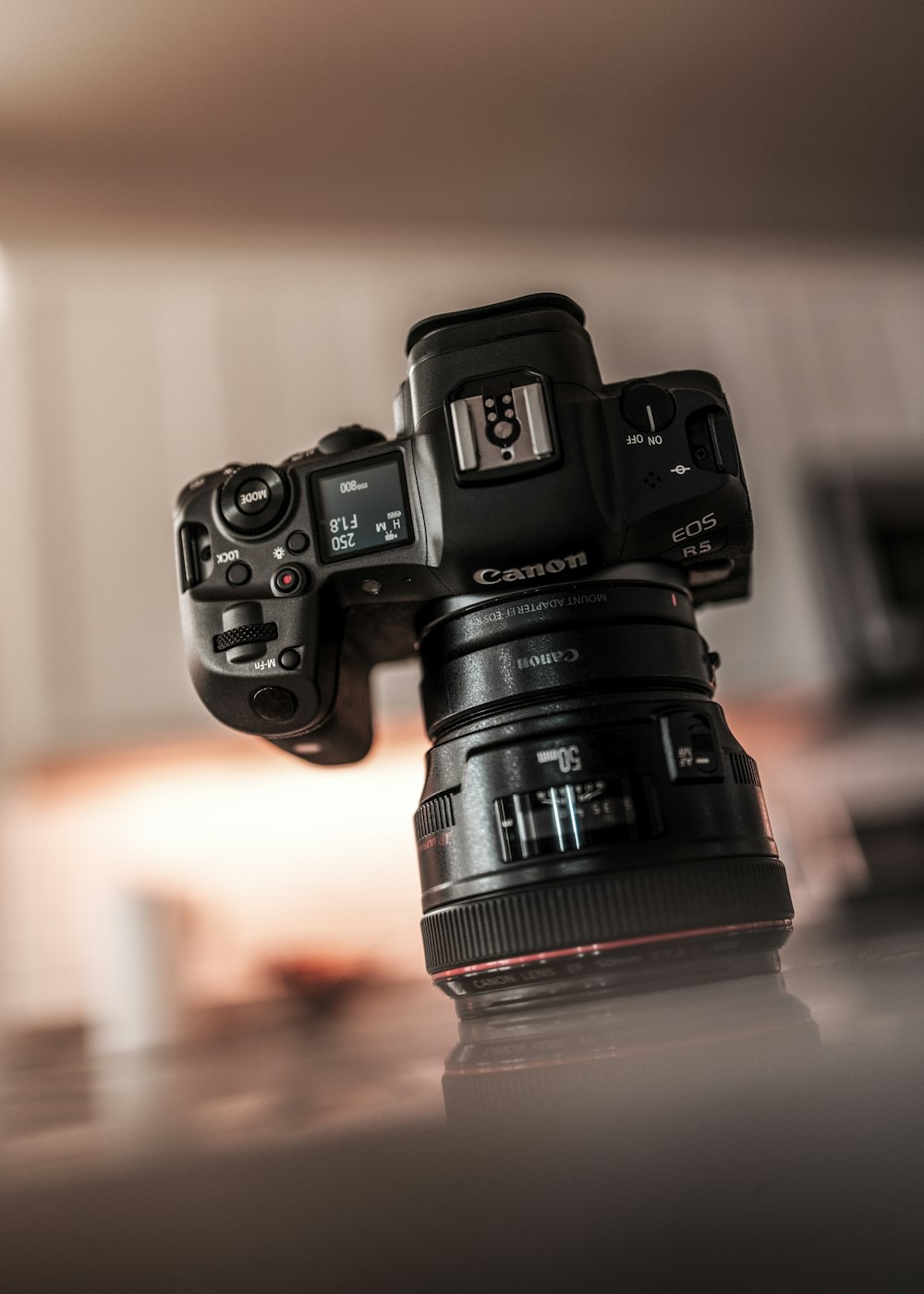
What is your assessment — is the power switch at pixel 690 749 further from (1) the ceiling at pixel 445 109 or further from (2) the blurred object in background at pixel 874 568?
(2) the blurred object in background at pixel 874 568

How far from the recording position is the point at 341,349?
73.2 inches

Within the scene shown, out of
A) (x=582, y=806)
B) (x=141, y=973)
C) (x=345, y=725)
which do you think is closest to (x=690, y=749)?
(x=582, y=806)

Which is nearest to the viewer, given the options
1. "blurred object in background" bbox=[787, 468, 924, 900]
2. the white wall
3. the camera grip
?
the camera grip

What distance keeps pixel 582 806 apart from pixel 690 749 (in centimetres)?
5

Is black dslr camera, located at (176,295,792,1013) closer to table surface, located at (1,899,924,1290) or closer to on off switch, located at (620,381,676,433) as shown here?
on off switch, located at (620,381,676,433)

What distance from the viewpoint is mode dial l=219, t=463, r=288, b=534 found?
44cm

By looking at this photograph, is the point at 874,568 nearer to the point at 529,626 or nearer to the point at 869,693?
the point at 869,693

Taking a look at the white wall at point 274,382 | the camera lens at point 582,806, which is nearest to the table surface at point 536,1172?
the camera lens at point 582,806

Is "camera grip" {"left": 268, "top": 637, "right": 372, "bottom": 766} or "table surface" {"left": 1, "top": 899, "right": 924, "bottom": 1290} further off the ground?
"camera grip" {"left": 268, "top": 637, "right": 372, "bottom": 766}

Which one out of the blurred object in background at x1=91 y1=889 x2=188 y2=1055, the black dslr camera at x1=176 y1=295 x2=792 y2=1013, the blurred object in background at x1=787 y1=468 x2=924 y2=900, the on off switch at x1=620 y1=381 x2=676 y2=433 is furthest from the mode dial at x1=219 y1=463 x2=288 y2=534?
the blurred object in background at x1=787 y1=468 x2=924 y2=900

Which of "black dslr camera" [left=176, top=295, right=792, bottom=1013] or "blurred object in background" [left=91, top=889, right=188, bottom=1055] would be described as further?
"blurred object in background" [left=91, top=889, right=188, bottom=1055]

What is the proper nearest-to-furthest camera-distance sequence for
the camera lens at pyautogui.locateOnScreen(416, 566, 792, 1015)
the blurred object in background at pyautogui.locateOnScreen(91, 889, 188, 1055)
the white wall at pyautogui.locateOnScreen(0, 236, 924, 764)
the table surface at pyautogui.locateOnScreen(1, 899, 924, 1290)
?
the table surface at pyautogui.locateOnScreen(1, 899, 924, 1290), the camera lens at pyautogui.locateOnScreen(416, 566, 792, 1015), the blurred object in background at pyautogui.locateOnScreen(91, 889, 188, 1055), the white wall at pyautogui.locateOnScreen(0, 236, 924, 764)

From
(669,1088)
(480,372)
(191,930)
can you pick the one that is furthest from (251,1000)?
(669,1088)

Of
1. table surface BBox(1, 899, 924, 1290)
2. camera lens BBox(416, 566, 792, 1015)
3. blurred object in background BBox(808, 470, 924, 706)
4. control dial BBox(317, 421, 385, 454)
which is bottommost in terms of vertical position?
table surface BBox(1, 899, 924, 1290)
